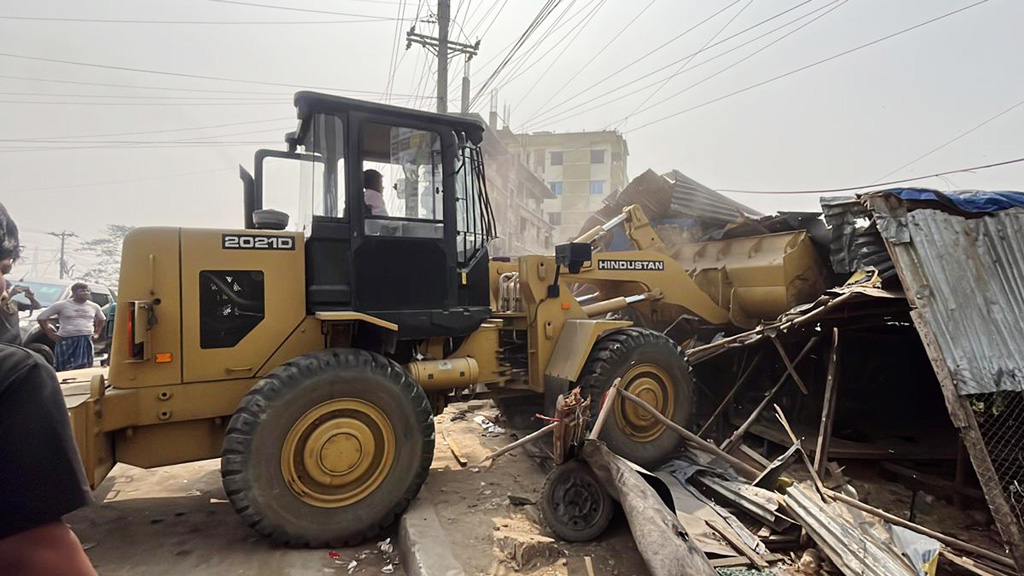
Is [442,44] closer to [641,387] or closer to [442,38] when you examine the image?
[442,38]

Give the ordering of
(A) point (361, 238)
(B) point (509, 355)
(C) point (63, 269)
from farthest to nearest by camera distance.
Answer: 1. (C) point (63, 269)
2. (B) point (509, 355)
3. (A) point (361, 238)

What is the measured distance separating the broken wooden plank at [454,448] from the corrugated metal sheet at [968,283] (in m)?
4.02

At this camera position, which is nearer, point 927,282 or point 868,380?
point 927,282

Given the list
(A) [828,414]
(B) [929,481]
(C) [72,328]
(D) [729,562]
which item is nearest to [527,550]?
(D) [729,562]

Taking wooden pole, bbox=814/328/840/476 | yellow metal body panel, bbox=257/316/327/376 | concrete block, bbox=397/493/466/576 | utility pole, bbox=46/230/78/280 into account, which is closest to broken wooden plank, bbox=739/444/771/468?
wooden pole, bbox=814/328/840/476

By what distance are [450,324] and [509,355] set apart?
3.50 ft

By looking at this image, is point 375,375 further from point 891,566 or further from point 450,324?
point 891,566

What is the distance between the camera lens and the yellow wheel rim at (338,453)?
3.48 m

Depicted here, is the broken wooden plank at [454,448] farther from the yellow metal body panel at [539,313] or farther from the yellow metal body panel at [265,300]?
the yellow metal body panel at [265,300]

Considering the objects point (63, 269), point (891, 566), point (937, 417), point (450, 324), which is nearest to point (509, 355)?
point (450, 324)

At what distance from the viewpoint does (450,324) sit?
14.4 feet

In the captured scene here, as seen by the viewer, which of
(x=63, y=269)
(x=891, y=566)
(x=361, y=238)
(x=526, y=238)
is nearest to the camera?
(x=891, y=566)

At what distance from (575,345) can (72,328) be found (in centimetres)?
701

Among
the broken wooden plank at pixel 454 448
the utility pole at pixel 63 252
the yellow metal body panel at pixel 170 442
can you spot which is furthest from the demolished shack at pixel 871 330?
the utility pole at pixel 63 252
